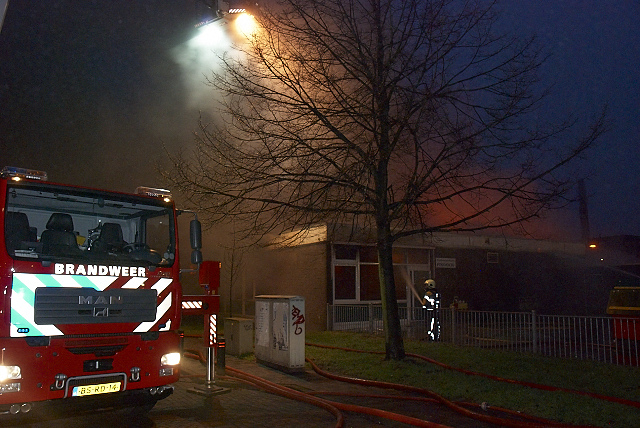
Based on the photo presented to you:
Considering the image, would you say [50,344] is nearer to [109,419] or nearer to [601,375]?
[109,419]

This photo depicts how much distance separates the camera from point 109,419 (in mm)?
6645

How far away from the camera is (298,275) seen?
1925cm

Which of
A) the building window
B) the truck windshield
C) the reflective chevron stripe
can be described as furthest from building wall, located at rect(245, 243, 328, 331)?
the reflective chevron stripe

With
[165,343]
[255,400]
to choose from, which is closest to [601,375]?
[255,400]

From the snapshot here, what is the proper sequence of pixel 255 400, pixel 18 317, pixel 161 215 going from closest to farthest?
pixel 18 317 < pixel 161 215 < pixel 255 400

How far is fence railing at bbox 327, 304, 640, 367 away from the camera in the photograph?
32.9 feet

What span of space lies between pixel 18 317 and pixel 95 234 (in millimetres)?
Answer: 1466

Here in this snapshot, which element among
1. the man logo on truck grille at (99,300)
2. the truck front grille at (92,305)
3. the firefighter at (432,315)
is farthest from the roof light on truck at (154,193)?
the firefighter at (432,315)

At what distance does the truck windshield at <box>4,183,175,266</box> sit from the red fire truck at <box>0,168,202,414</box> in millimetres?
13

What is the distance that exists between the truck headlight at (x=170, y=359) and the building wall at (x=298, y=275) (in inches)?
408

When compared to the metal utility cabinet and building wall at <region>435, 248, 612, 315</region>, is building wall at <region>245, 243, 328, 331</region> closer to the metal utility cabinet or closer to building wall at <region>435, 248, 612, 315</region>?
building wall at <region>435, 248, 612, 315</region>

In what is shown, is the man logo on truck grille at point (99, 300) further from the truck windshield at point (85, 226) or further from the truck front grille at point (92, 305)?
the truck windshield at point (85, 226)

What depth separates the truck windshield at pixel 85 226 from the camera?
18.6 feet

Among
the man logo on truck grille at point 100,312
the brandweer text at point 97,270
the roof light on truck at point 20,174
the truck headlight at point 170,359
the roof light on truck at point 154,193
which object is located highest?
the roof light on truck at point 20,174
